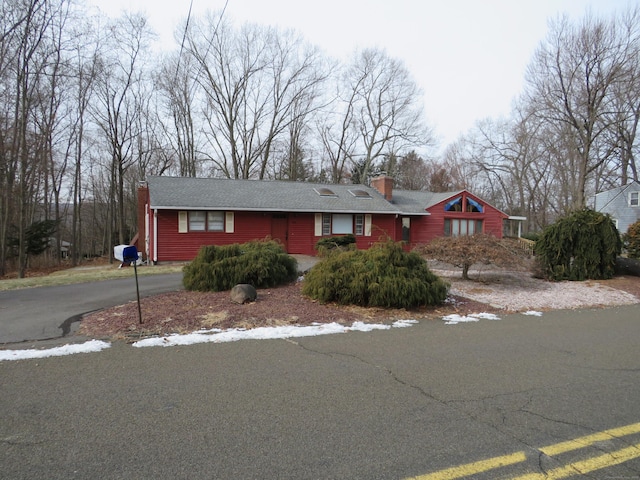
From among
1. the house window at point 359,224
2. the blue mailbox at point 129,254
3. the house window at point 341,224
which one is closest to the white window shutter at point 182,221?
the house window at point 341,224

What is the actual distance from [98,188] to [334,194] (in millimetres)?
30157

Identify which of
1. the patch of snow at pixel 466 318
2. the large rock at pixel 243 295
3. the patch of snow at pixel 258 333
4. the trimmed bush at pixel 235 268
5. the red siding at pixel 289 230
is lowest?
the patch of snow at pixel 466 318

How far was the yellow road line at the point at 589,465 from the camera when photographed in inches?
113

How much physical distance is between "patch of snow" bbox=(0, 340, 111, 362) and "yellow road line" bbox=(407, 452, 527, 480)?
463 centimetres

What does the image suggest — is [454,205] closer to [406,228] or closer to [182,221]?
[406,228]

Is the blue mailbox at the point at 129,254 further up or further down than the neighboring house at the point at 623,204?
further down

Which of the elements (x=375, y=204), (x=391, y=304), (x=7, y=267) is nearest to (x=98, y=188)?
(x=7, y=267)

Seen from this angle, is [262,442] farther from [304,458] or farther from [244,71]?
[244,71]

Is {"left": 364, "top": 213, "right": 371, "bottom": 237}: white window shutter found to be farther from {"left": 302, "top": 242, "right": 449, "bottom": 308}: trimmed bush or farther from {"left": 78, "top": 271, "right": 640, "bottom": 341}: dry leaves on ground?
{"left": 302, "top": 242, "right": 449, "bottom": 308}: trimmed bush

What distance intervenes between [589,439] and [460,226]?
26.2m

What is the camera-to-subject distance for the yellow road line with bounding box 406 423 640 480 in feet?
9.36

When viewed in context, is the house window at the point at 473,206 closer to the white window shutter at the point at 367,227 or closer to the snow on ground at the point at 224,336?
the white window shutter at the point at 367,227

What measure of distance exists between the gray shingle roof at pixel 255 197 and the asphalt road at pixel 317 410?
15.8 m

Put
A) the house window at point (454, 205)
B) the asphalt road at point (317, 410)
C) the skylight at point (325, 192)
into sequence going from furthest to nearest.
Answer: the house window at point (454, 205)
the skylight at point (325, 192)
the asphalt road at point (317, 410)
